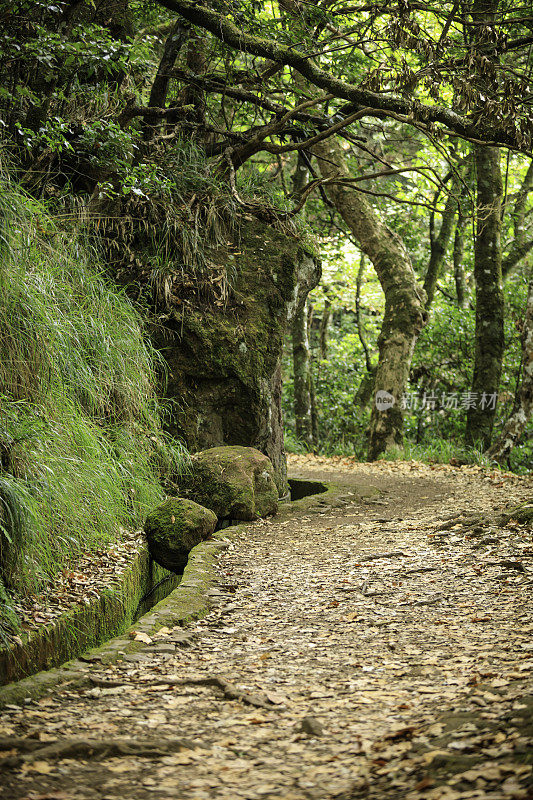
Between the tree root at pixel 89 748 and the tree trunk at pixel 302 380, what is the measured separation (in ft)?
34.1

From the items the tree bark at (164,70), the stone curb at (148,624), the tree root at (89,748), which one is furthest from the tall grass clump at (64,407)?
the tree bark at (164,70)

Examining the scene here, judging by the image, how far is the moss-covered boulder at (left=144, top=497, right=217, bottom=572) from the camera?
4914 mm

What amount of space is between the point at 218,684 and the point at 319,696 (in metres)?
0.43

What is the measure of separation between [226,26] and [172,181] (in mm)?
1790

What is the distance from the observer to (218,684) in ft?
9.27

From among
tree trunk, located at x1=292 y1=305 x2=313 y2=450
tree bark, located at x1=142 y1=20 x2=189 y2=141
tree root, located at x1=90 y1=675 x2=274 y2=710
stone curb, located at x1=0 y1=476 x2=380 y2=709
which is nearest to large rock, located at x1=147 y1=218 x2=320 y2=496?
stone curb, located at x1=0 y1=476 x2=380 y2=709

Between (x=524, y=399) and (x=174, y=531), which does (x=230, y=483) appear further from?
(x=524, y=399)

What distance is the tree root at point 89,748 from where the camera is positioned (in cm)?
221

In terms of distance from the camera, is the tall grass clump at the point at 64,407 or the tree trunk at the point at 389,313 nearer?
the tall grass clump at the point at 64,407

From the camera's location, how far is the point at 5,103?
6.02 m

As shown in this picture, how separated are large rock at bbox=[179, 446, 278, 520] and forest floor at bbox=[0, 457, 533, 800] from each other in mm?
1016

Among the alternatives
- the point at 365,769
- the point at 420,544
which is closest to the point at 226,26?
the point at 420,544

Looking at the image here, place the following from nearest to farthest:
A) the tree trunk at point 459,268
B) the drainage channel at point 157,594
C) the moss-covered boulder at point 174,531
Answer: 1. the drainage channel at point 157,594
2. the moss-covered boulder at point 174,531
3. the tree trunk at point 459,268

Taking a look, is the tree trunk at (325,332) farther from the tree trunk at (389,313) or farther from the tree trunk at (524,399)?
the tree trunk at (524,399)
